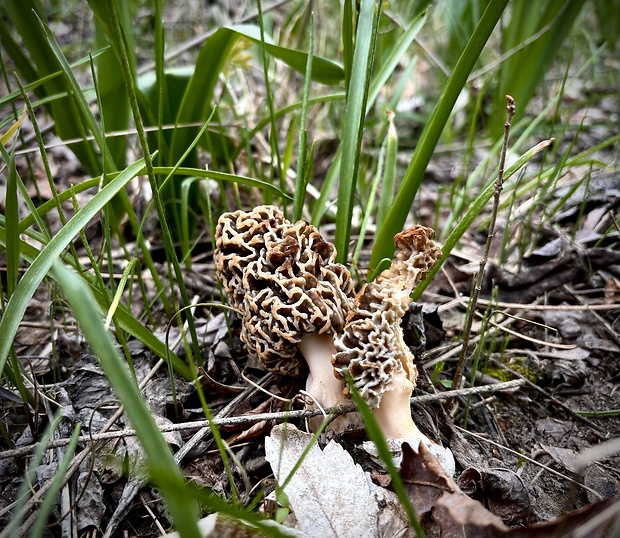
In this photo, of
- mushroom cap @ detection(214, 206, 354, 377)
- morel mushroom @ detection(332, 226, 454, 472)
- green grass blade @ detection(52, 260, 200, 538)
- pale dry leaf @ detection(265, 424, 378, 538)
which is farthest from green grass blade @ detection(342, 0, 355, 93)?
green grass blade @ detection(52, 260, 200, 538)

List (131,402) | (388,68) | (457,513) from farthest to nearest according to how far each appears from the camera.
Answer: (388,68) → (457,513) → (131,402)

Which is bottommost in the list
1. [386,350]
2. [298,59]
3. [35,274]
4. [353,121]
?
[386,350]

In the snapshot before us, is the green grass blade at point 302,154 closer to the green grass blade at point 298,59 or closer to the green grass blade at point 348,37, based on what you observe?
the green grass blade at point 348,37

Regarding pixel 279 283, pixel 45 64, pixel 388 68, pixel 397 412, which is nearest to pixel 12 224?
pixel 279 283

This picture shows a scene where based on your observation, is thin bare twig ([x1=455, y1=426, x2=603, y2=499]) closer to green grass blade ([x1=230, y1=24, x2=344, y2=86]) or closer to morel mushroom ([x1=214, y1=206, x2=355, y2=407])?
morel mushroom ([x1=214, y1=206, x2=355, y2=407])

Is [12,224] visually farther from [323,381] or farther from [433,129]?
[433,129]

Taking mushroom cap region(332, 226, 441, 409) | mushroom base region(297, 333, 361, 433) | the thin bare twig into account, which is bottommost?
the thin bare twig
